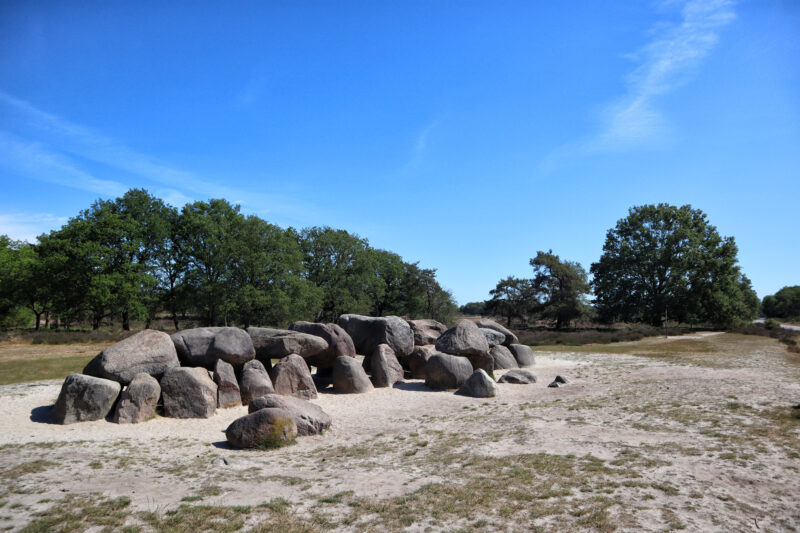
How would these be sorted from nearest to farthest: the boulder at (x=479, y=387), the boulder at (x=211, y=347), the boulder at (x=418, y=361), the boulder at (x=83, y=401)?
the boulder at (x=83, y=401), the boulder at (x=211, y=347), the boulder at (x=479, y=387), the boulder at (x=418, y=361)

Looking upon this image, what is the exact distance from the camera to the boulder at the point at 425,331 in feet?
73.5

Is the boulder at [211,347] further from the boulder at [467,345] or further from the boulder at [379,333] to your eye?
the boulder at [467,345]

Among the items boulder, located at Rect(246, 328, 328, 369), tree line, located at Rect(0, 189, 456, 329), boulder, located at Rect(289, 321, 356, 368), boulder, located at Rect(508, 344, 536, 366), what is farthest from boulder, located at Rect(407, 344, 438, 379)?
tree line, located at Rect(0, 189, 456, 329)

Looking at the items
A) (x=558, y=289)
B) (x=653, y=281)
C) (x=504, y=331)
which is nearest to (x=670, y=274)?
(x=653, y=281)

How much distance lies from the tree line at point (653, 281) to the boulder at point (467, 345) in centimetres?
3270

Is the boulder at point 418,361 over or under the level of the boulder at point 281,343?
under

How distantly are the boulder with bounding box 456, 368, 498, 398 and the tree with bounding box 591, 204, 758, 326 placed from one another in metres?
38.0

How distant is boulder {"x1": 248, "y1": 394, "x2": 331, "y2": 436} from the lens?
1069cm

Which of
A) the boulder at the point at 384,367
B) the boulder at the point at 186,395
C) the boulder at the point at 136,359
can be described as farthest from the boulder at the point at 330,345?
the boulder at the point at 136,359

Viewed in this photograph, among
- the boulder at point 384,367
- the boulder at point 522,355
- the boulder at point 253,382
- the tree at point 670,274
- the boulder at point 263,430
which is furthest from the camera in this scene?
the tree at point 670,274

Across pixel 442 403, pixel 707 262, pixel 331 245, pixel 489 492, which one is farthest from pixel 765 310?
pixel 489 492

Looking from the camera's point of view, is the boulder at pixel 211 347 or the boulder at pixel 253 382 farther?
the boulder at pixel 211 347

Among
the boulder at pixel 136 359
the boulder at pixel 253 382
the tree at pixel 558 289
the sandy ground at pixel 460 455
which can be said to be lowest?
the sandy ground at pixel 460 455

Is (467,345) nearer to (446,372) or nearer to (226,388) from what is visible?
(446,372)
